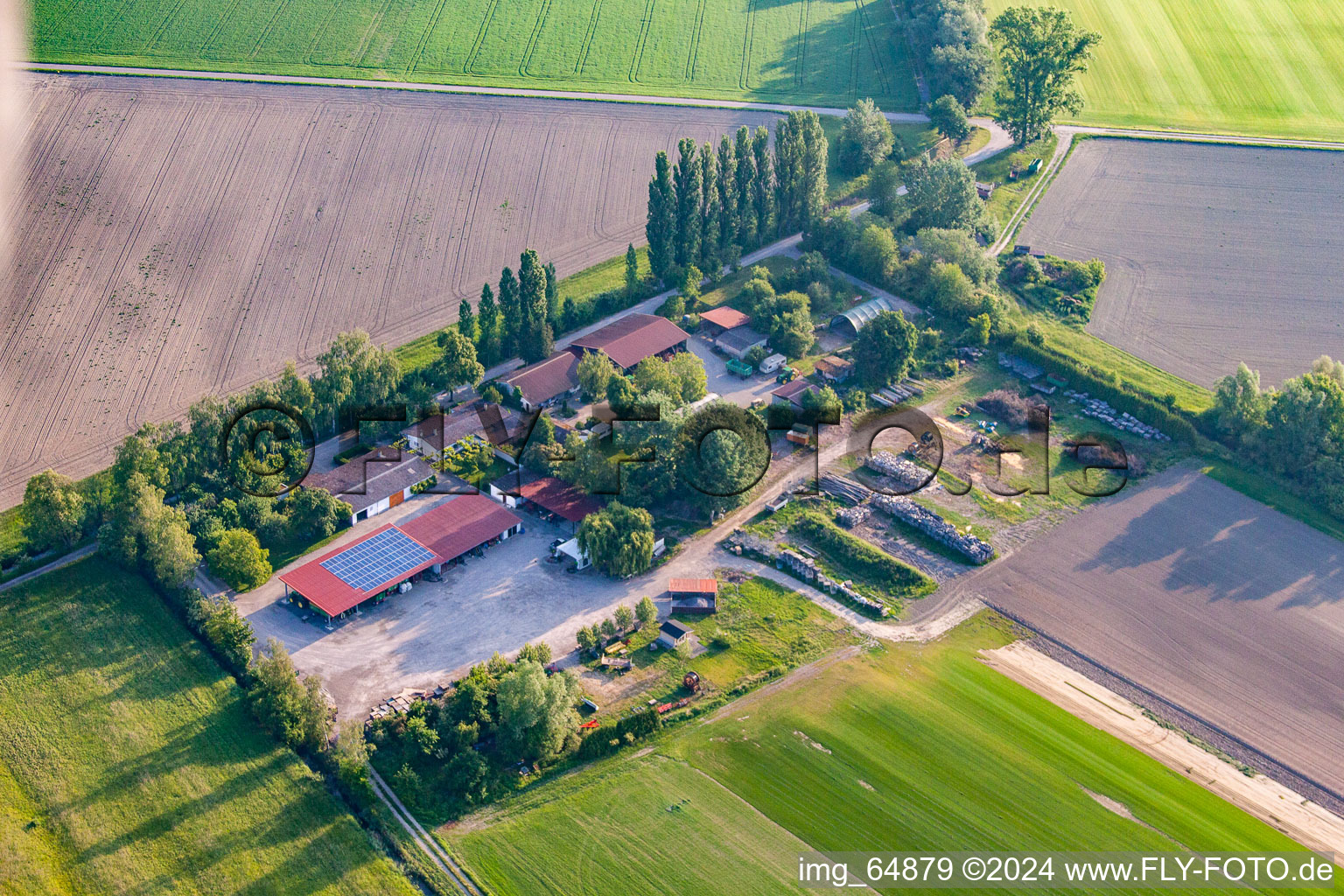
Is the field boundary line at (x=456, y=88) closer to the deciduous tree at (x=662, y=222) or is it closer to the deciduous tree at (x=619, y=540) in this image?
the deciduous tree at (x=662, y=222)

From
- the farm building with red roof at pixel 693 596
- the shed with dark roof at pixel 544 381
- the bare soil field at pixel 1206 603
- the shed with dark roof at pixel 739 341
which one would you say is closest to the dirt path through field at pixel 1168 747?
the bare soil field at pixel 1206 603

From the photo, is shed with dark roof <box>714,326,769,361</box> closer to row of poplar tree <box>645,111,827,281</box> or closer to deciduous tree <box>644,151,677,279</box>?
row of poplar tree <box>645,111,827,281</box>

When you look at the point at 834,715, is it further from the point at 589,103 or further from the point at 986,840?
the point at 589,103

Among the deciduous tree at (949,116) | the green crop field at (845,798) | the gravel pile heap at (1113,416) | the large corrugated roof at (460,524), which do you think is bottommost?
the green crop field at (845,798)

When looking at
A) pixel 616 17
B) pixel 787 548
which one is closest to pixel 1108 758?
pixel 787 548

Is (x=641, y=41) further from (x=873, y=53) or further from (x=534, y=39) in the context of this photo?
(x=873, y=53)
